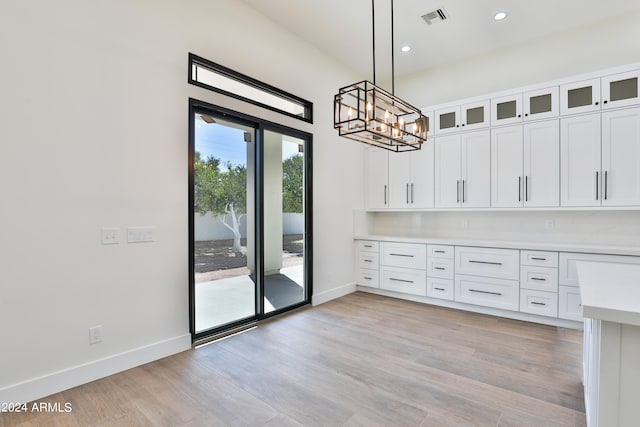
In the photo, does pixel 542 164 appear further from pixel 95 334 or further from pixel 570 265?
pixel 95 334

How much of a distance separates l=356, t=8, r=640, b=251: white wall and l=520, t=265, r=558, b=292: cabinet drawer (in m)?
0.66

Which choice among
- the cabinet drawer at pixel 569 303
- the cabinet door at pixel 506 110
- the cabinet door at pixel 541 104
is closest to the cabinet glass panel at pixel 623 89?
the cabinet door at pixel 541 104

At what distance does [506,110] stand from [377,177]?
1.99 meters

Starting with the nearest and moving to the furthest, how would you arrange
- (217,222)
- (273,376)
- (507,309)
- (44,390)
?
(44,390)
(273,376)
(217,222)
(507,309)

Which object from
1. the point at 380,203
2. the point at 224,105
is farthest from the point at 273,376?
the point at 380,203

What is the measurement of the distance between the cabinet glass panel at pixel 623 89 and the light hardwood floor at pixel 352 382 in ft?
8.50

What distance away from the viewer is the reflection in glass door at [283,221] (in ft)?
12.5

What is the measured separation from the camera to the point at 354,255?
16.8ft

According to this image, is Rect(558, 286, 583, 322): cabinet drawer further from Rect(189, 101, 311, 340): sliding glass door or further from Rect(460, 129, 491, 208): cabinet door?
Rect(189, 101, 311, 340): sliding glass door

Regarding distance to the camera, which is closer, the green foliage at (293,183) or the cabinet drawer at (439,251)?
the green foliage at (293,183)

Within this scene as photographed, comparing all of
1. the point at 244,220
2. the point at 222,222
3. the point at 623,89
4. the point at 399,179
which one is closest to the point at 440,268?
the point at 399,179

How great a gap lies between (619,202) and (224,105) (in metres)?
4.34

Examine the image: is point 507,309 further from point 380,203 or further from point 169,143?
point 169,143

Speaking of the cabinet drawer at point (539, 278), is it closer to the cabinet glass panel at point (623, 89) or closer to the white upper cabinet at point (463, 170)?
the white upper cabinet at point (463, 170)
